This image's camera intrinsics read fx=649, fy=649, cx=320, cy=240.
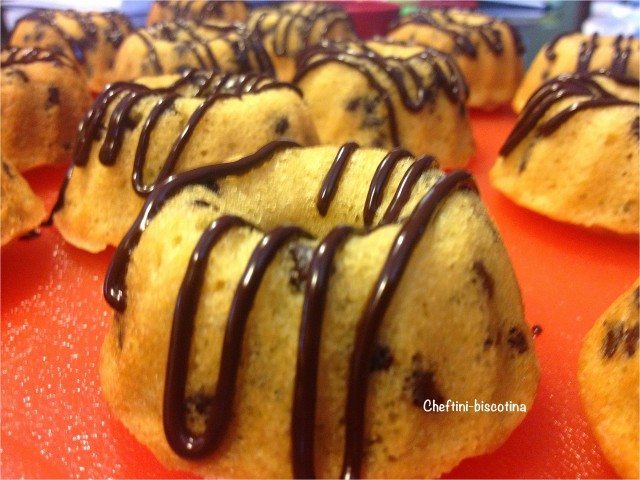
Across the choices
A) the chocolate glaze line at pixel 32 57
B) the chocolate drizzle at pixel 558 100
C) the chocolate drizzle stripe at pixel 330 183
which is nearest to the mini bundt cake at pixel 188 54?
the chocolate glaze line at pixel 32 57

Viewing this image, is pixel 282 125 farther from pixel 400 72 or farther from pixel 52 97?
pixel 52 97

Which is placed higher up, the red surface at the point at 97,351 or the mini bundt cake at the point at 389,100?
the mini bundt cake at the point at 389,100

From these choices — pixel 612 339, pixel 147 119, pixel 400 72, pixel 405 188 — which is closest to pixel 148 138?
pixel 147 119

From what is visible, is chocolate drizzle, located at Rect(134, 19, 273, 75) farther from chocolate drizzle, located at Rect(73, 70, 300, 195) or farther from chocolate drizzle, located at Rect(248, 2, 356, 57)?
chocolate drizzle, located at Rect(73, 70, 300, 195)

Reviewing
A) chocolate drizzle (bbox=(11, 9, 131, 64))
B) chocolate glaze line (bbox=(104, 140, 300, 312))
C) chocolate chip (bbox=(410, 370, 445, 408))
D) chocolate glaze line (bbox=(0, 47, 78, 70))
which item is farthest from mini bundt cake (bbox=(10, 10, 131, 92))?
chocolate chip (bbox=(410, 370, 445, 408))

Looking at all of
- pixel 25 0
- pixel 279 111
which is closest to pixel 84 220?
pixel 279 111

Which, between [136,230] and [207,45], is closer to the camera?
[136,230]

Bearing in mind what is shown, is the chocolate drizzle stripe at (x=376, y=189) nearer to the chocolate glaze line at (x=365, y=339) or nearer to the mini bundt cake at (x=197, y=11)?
the chocolate glaze line at (x=365, y=339)

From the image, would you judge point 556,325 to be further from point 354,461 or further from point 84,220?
point 84,220
